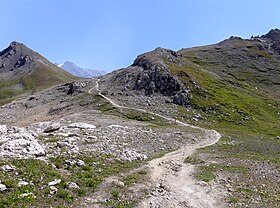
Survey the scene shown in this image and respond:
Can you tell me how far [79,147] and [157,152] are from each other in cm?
1079

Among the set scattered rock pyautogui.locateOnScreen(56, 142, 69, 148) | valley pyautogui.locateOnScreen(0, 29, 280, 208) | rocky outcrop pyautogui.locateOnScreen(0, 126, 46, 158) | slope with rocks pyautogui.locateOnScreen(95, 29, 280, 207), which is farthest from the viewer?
scattered rock pyautogui.locateOnScreen(56, 142, 69, 148)

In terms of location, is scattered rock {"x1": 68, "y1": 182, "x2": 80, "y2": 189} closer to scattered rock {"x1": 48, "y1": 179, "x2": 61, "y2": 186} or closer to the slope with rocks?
scattered rock {"x1": 48, "y1": 179, "x2": 61, "y2": 186}

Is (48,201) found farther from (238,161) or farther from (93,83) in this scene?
(93,83)

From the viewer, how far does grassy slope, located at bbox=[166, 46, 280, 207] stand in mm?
25484

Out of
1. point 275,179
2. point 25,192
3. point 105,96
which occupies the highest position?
point 105,96

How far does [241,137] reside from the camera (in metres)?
59.5

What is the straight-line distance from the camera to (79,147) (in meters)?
32.2

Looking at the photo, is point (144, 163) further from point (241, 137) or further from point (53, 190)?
point (241, 137)

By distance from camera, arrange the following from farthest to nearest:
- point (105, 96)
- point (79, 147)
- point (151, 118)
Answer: point (105, 96) → point (151, 118) → point (79, 147)

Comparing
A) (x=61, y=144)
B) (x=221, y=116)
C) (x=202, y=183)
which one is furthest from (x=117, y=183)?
(x=221, y=116)

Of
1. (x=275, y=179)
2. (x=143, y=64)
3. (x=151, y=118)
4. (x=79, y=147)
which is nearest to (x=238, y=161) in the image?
(x=275, y=179)

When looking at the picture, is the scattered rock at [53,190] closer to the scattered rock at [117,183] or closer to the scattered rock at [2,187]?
the scattered rock at [2,187]

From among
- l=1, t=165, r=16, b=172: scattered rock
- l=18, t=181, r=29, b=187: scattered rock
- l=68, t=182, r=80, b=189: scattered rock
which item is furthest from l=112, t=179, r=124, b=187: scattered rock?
l=1, t=165, r=16, b=172: scattered rock

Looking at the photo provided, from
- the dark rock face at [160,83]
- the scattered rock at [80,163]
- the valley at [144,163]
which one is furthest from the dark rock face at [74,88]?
the scattered rock at [80,163]
